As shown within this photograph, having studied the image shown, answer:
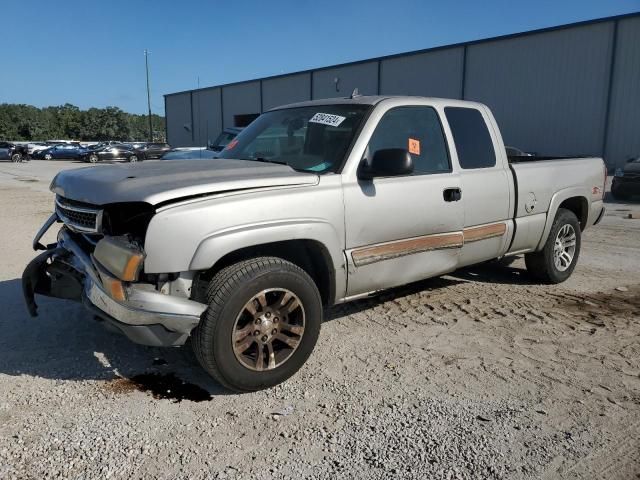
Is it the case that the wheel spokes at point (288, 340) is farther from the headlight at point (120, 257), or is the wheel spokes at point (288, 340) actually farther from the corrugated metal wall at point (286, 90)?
the corrugated metal wall at point (286, 90)

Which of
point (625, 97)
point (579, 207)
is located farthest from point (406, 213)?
point (625, 97)

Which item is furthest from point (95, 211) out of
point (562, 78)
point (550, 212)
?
point (562, 78)

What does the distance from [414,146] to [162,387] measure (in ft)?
8.44

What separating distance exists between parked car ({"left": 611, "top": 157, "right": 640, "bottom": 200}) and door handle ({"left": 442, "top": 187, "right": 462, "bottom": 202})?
37.9 ft

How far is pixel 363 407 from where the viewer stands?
10.5 ft

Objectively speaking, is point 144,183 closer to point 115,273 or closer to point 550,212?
point 115,273

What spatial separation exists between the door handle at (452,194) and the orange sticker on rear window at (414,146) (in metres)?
0.39

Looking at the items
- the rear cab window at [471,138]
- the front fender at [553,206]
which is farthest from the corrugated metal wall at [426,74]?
A: the rear cab window at [471,138]

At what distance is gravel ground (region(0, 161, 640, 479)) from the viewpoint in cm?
268

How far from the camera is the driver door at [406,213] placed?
3775 millimetres

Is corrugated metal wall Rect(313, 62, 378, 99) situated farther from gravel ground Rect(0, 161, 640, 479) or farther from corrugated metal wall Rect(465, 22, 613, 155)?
gravel ground Rect(0, 161, 640, 479)

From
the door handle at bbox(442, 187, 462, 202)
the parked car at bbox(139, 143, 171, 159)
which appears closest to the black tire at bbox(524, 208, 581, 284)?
the door handle at bbox(442, 187, 462, 202)

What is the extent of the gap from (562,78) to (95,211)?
25.3 metres

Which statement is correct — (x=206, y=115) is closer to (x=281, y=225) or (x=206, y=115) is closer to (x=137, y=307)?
(x=281, y=225)
